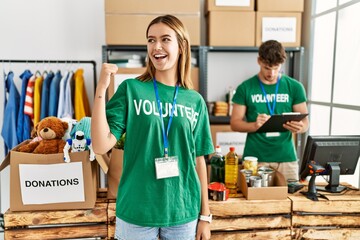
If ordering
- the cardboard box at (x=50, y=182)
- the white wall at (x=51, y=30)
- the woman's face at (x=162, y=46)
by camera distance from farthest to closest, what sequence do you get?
the white wall at (x=51, y=30), the cardboard box at (x=50, y=182), the woman's face at (x=162, y=46)

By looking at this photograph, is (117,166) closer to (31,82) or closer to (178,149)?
(178,149)

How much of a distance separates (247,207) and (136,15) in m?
1.96

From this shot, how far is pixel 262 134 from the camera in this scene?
2.18 metres

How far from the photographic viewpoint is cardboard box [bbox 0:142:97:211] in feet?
4.87

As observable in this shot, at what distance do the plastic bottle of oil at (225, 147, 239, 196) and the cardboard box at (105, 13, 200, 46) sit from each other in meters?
1.52

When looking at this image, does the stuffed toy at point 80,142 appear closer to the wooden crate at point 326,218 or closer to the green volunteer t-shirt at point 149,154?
the green volunteer t-shirt at point 149,154

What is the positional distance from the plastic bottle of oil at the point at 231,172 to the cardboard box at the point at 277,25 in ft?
5.32

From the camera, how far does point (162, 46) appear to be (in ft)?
3.84

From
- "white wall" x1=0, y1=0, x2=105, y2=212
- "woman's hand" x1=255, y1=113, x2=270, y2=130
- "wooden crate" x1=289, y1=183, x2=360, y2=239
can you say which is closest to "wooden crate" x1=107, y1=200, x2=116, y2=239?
"wooden crate" x1=289, y1=183, x2=360, y2=239

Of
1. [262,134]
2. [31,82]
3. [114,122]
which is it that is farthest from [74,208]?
[31,82]

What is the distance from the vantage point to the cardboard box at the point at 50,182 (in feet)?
4.87

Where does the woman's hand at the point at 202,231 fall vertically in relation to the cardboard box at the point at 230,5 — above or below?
below

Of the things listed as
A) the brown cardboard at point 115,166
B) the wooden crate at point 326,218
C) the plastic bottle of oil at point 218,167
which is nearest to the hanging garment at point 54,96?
the brown cardboard at point 115,166

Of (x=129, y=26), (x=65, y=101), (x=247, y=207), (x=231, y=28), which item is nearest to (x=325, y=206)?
(x=247, y=207)
